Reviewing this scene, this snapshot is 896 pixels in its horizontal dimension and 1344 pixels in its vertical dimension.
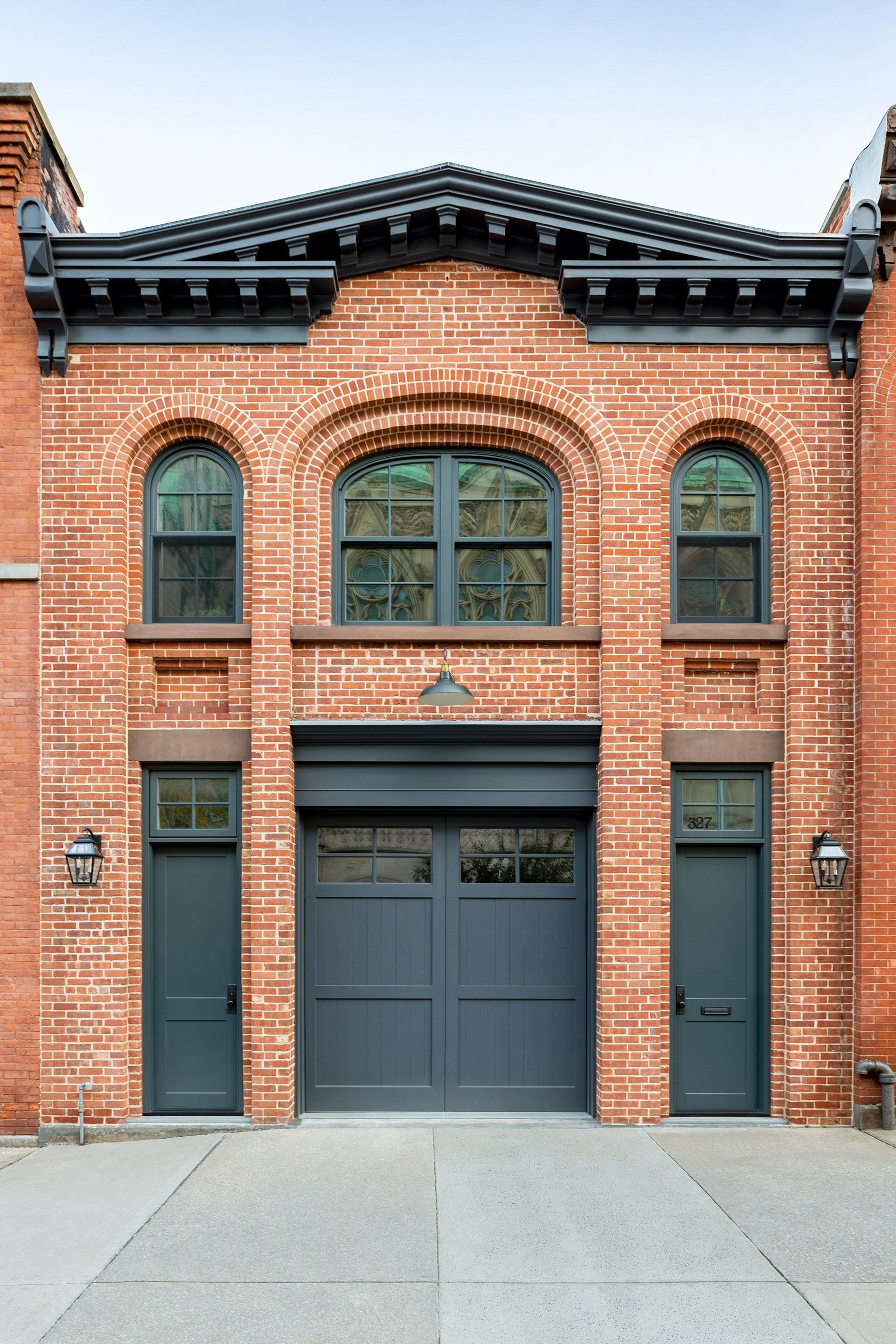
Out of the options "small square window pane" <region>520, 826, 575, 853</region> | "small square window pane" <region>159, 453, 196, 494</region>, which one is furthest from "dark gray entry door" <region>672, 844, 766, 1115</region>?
"small square window pane" <region>159, 453, 196, 494</region>

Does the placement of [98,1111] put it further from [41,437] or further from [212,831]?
→ [41,437]

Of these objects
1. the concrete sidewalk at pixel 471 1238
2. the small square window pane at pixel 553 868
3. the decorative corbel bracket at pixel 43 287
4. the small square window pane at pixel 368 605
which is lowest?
the concrete sidewalk at pixel 471 1238

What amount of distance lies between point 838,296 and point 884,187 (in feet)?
3.45

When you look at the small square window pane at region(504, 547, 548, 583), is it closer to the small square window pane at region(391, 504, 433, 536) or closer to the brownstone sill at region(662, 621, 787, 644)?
the small square window pane at region(391, 504, 433, 536)

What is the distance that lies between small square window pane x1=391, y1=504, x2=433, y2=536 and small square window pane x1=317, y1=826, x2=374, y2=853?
114 inches

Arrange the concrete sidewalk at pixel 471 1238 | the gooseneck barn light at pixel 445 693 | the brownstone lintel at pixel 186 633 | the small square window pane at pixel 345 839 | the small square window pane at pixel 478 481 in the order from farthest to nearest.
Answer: the small square window pane at pixel 478 481 < the small square window pane at pixel 345 839 < the brownstone lintel at pixel 186 633 < the gooseneck barn light at pixel 445 693 < the concrete sidewalk at pixel 471 1238

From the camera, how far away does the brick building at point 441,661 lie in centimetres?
814

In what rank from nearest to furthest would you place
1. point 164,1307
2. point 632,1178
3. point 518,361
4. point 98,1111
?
point 164,1307
point 632,1178
point 98,1111
point 518,361

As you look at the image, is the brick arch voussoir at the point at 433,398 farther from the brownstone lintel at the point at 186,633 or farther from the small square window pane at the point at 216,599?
the brownstone lintel at the point at 186,633

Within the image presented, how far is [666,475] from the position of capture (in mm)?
8523

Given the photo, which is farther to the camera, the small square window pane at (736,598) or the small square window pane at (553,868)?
the small square window pane at (736,598)

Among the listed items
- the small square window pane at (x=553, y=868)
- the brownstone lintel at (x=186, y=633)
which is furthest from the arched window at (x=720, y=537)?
the brownstone lintel at (x=186, y=633)

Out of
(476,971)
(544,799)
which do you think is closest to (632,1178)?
(476,971)

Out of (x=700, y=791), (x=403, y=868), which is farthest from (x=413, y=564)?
(x=700, y=791)
